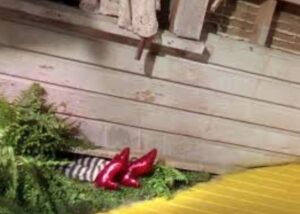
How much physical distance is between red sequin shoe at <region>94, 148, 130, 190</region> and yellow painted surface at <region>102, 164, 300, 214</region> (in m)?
0.10

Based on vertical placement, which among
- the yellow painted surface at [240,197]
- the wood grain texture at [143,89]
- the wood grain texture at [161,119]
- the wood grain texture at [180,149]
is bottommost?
the yellow painted surface at [240,197]

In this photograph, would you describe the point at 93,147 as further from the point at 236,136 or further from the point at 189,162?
the point at 236,136

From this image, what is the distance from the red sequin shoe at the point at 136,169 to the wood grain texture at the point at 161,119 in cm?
16

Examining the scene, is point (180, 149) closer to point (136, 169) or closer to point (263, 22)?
point (136, 169)

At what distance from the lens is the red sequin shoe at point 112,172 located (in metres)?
2.04

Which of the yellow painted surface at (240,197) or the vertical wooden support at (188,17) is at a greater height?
the vertical wooden support at (188,17)

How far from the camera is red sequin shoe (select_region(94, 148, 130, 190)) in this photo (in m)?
2.04

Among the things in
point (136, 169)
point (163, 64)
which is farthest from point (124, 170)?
point (163, 64)

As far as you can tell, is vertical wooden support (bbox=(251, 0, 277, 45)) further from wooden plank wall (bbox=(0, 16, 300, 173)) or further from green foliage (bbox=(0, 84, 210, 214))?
green foliage (bbox=(0, 84, 210, 214))

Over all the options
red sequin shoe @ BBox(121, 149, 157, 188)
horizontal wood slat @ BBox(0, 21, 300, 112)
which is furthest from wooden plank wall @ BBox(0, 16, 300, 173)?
red sequin shoe @ BBox(121, 149, 157, 188)

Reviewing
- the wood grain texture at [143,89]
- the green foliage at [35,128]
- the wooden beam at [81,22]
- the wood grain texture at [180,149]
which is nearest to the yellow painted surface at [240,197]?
the wood grain texture at [180,149]

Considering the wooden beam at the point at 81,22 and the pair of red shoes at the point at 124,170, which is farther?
the pair of red shoes at the point at 124,170

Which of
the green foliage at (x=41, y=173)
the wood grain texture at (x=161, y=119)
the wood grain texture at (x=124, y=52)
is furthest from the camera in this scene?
the wood grain texture at (x=161, y=119)

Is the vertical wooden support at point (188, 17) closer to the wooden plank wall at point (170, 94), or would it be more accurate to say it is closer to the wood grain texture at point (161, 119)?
the wooden plank wall at point (170, 94)
